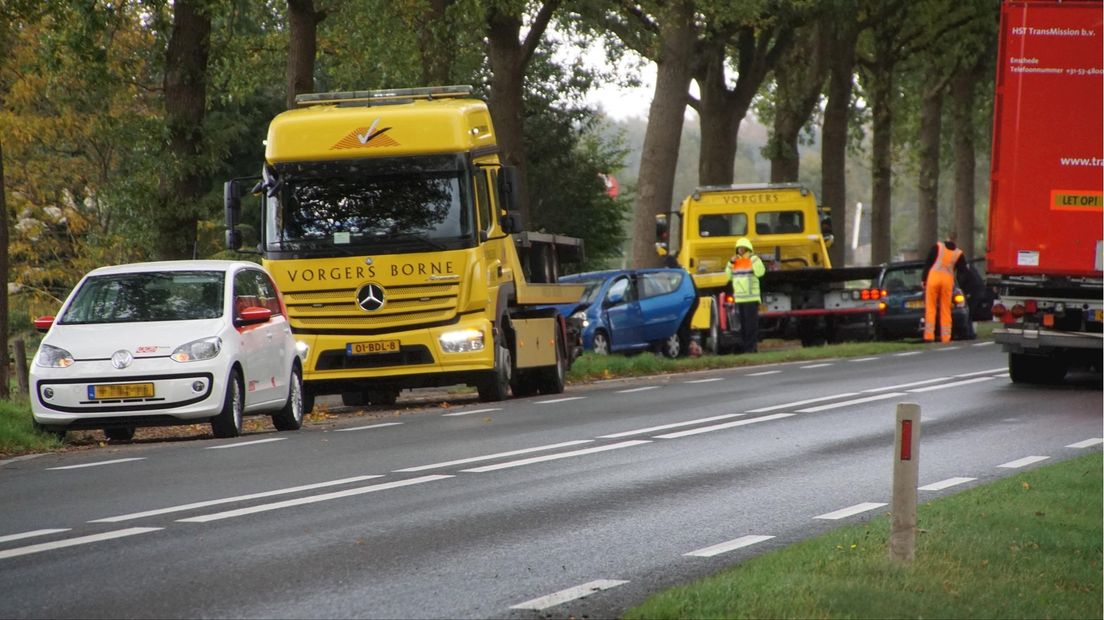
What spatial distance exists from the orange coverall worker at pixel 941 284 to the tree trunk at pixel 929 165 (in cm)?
1787

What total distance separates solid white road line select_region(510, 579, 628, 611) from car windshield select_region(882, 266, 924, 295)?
2864 cm

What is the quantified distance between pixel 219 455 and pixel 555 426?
3.70 meters

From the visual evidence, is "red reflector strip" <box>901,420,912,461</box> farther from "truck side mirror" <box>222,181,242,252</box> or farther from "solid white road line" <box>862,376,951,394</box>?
"solid white road line" <box>862,376,951,394</box>

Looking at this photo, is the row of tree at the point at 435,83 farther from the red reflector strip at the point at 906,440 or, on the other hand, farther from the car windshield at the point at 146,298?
the red reflector strip at the point at 906,440

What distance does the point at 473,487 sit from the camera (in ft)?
39.0

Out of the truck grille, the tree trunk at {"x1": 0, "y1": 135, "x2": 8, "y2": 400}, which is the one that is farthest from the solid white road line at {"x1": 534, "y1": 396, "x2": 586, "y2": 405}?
the tree trunk at {"x1": 0, "y1": 135, "x2": 8, "y2": 400}

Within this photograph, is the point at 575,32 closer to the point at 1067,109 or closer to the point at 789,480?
the point at 1067,109

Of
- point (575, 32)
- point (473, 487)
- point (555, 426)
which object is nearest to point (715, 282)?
point (575, 32)

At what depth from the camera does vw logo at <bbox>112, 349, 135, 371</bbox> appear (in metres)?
15.4

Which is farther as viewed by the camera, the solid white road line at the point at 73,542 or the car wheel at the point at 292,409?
the car wheel at the point at 292,409

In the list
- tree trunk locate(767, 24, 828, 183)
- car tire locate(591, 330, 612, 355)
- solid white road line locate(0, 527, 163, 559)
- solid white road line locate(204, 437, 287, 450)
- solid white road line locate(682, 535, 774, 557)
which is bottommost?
car tire locate(591, 330, 612, 355)

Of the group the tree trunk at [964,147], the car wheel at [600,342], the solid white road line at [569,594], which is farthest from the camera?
the tree trunk at [964,147]

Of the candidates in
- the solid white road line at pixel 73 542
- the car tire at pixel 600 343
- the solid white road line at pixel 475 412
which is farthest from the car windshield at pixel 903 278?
the solid white road line at pixel 73 542

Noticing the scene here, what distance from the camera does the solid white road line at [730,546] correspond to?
905 centimetres
